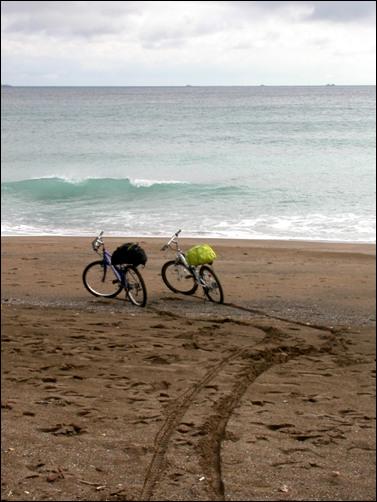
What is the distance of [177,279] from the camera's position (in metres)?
9.64

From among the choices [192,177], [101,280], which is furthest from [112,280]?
[192,177]

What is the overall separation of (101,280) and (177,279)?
1225mm

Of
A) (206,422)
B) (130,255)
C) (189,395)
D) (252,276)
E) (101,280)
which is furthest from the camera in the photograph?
(252,276)

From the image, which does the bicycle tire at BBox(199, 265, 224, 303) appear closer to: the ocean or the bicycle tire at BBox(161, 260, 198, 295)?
the bicycle tire at BBox(161, 260, 198, 295)

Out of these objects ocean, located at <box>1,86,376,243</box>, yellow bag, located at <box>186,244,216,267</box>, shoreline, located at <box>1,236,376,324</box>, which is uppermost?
ocean, located at <box>1,86,376,243</box>

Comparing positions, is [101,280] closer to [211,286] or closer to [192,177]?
[211,286]

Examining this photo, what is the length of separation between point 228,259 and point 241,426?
25.5 feet

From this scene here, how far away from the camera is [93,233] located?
17219mm

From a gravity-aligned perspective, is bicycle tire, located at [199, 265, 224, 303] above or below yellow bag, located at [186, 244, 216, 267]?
below

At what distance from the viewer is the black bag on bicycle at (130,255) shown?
881 centimetres

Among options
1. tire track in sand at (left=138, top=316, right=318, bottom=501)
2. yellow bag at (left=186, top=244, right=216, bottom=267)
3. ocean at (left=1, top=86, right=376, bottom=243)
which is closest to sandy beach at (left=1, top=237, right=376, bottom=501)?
tire track in sand at (left=138, top=316, right=318, bottom=501)

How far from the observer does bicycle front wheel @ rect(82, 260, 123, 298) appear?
30.7 feet

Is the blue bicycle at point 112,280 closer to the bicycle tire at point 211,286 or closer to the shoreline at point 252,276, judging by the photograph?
the shoreline at point 252,276

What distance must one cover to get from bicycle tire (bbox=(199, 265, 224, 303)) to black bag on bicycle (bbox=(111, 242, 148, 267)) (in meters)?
1.01
